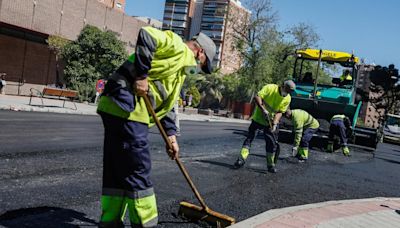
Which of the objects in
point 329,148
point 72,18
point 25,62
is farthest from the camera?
point 72,18

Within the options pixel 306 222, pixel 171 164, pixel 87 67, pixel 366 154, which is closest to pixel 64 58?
pixel 87 67

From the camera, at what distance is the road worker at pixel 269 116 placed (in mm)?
8047

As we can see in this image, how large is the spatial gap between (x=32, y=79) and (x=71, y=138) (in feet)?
60.6

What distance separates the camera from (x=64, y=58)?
25.8 metres

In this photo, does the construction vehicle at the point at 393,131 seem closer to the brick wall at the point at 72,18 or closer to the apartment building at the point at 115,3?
the brick wall at the point at 72,18

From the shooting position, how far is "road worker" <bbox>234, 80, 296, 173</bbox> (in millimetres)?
8047

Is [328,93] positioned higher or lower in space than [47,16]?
lower

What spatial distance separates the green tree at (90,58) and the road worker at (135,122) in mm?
22085

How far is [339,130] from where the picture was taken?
13336 mm

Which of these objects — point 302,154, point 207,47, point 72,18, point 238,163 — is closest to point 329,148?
point 302,154

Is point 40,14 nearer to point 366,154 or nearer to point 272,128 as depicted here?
point 366,154

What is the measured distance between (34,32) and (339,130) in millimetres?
18279

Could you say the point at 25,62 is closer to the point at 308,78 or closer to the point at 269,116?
the point at 308,78

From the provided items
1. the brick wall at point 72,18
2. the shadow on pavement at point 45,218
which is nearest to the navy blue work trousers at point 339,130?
the shadow on pavement at point 45,218
